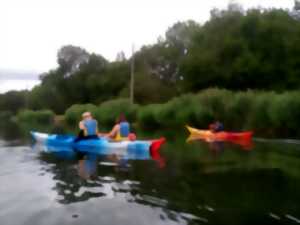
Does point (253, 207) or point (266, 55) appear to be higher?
point (266, 55)

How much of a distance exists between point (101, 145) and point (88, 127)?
1057 mm

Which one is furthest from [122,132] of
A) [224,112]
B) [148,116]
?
[148,116]

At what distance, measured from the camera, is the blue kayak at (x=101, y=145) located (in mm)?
18969

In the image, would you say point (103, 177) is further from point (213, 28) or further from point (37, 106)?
point (37, 106)

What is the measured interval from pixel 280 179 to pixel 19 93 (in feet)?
297

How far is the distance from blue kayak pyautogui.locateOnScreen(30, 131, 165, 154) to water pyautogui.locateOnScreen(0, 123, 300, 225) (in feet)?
4.13

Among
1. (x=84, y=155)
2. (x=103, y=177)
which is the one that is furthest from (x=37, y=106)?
(x=103, y=177)

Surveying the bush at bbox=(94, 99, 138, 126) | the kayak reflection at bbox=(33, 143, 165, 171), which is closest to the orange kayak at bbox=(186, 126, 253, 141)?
the kayak reflection at bbox=(33, 143, 165, 171)

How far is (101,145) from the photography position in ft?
65.0

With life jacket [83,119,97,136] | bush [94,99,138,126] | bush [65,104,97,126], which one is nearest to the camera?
life jacket [83,119,97,136]

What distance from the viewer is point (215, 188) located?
36.0ft

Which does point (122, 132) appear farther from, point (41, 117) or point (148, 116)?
point (41, 117)

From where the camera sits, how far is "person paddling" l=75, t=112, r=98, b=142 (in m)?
20.0

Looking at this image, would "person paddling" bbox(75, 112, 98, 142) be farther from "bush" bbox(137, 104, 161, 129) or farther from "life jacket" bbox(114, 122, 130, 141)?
"bush" bbox(137, 104, 161, 129)
